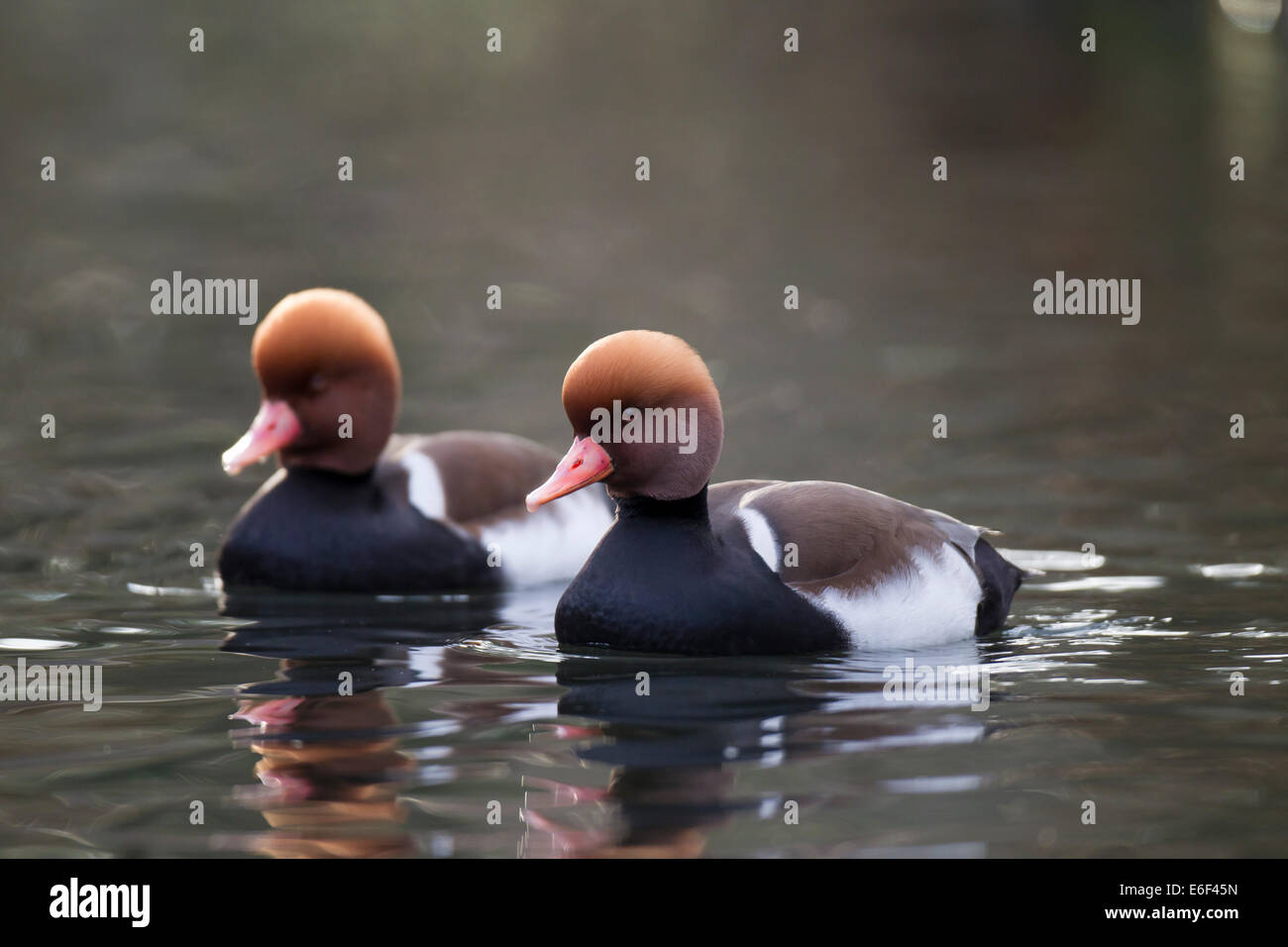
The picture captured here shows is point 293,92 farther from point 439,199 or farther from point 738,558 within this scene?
point 738,558

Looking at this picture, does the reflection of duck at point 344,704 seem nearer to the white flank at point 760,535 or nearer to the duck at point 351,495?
the duck at point 351,495

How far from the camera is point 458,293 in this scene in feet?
52.2

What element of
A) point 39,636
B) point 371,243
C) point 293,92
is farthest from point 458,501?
point 293,92

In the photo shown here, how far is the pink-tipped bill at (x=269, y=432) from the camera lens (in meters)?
8.07

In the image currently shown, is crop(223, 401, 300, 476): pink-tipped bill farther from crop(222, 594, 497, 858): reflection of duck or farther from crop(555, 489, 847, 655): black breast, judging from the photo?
crop(555, 489, 847, 655): black breast

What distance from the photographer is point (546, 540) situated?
8680 mm

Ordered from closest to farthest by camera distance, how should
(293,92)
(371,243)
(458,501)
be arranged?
(458,501) → (371,243) → (293,92)

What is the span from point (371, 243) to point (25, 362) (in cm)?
550

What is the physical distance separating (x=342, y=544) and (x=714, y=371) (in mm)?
5314

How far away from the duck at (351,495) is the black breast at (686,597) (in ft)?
5.53

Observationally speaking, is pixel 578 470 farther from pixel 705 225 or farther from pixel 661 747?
pixel 705 225
